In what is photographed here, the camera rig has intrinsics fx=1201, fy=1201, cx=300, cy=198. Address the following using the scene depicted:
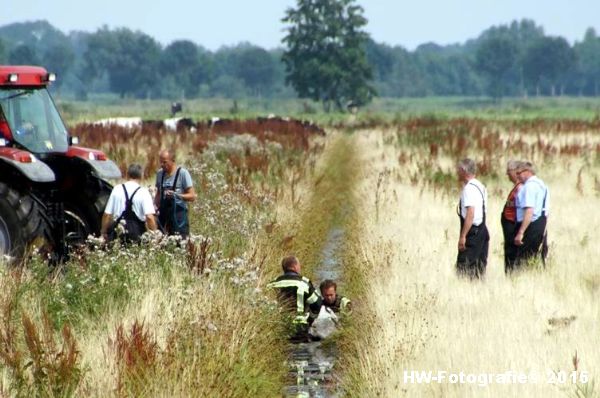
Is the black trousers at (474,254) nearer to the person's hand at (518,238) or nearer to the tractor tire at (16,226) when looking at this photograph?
the person's hand at (518,238)

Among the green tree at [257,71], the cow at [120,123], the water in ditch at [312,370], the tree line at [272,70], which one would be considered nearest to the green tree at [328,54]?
the tree line at [272,70]

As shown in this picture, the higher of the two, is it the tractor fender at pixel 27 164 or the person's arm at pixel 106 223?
the tractor fender at pixel 27 164

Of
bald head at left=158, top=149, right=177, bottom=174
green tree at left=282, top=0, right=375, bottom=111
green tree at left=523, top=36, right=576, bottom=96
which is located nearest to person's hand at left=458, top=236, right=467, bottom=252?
bald head at left=158, top=149, right=177, bottom=174

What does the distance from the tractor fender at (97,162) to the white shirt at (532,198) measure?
3775mm

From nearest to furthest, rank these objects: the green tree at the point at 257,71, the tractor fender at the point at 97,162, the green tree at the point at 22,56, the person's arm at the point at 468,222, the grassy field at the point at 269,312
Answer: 1. the grassy field at the point at 269,312
2. the person's arm at the point at 468,222
3. the tractor fender at the point at 97,162
4. the green tree at the point at 22,56
5. the green tree at the point at 257,71

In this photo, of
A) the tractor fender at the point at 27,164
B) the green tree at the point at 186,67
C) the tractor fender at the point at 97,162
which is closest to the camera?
the tractor fender at the point at 27,164

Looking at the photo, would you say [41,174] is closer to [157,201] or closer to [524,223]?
[157,201]

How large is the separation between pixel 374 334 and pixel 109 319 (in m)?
2.01

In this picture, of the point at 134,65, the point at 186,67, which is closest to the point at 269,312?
the point at 134,65

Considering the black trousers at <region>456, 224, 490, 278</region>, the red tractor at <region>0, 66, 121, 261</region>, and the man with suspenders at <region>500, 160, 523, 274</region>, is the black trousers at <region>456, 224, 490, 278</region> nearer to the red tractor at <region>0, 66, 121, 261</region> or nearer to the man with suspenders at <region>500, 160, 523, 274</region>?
the man with suspenders at <region>500, 160, 523, 274</region>

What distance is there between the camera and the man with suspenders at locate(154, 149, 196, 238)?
11.6 meters

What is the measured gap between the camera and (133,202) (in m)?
10.6

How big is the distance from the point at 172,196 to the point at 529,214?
11.1ft

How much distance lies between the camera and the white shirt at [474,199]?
10719 mm
